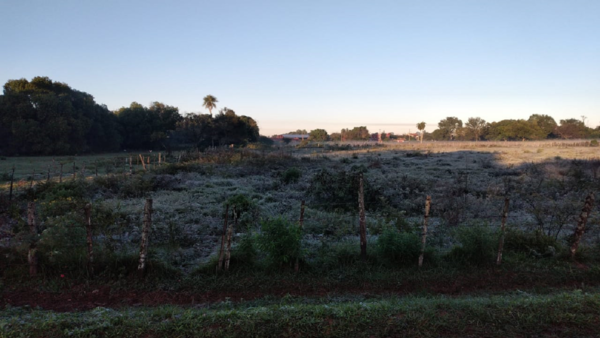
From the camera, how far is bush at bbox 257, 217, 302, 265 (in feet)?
21.9

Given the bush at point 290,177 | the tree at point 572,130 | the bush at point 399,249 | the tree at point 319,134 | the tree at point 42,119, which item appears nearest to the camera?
the bush at point 399,249

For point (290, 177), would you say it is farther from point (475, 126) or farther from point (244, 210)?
point (475, 126)

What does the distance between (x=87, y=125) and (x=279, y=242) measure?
4751cm

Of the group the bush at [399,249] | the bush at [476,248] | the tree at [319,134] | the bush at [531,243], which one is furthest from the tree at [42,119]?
the tree at [319,134]

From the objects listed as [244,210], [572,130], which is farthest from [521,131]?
[244,210]

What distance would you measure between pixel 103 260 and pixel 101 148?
51174 mm

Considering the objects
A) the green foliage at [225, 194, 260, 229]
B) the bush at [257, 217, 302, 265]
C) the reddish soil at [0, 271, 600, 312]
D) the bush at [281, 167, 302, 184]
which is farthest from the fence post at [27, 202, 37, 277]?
the bush at [281, 167, 302, 184]

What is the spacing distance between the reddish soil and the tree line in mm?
41418

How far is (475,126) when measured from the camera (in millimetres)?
97000

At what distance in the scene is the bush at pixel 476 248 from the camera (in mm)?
7059

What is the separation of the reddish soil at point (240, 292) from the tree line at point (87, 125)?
136 ft

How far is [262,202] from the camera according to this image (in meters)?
13.7

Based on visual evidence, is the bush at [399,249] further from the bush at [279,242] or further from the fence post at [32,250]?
the fence post at [32,250]

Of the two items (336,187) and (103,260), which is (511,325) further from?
(336,187)
